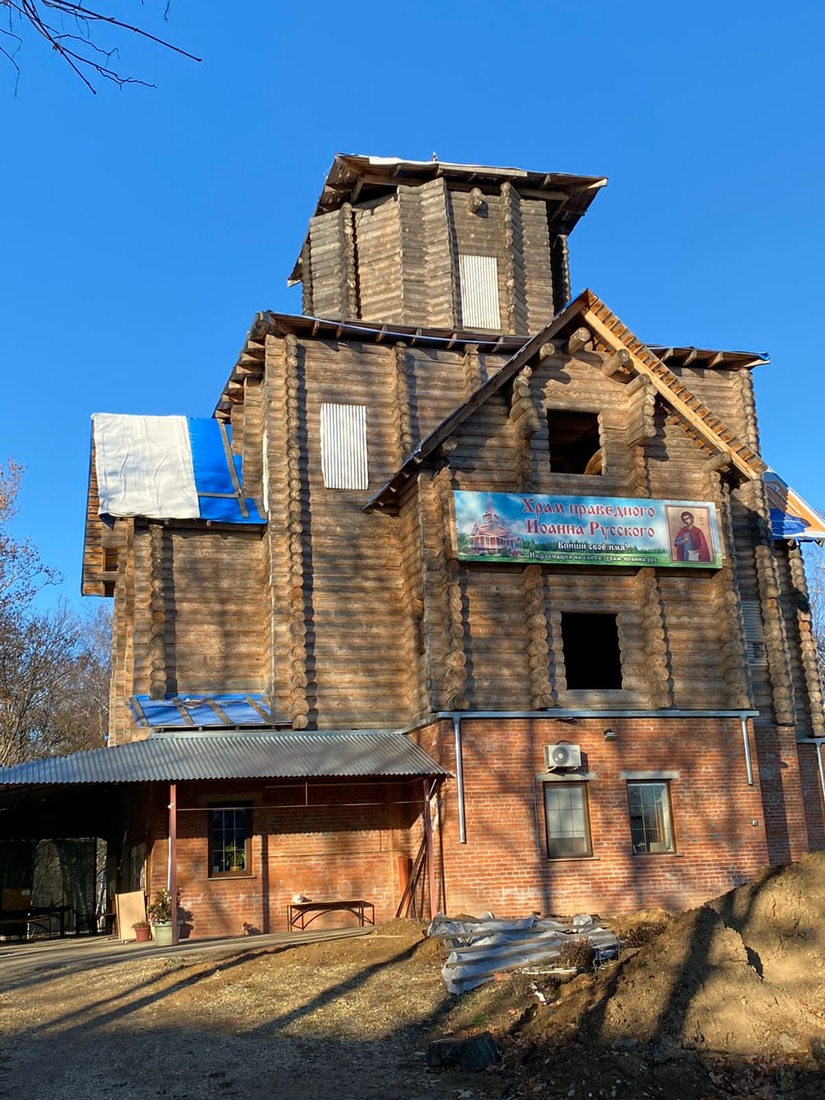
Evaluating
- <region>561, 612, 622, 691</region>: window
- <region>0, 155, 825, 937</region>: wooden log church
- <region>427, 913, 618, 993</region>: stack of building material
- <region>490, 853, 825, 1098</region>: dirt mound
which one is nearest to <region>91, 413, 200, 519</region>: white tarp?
<region>0, 155, 825, 937</region>: wooden log church

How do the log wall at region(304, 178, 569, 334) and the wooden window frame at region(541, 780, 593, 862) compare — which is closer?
the wooden window frame at region(541, 780, 593, 862)

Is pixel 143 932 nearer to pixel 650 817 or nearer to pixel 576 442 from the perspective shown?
pixel 650 817

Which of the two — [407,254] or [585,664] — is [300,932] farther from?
[407,254]

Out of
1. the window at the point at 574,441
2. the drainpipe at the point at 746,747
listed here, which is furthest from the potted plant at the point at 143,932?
the window at the point at 574,441

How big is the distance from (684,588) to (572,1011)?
11857 millimetres

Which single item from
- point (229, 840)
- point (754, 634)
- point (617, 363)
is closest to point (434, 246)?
point (617, 363)

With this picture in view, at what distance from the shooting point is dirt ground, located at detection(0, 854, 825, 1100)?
9750 millimetres

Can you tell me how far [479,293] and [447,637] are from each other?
9968 millimetres

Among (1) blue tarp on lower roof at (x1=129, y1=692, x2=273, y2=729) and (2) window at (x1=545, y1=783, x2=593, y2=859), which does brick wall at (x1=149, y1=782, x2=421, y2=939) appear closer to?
(1) blue tarp on lower roof at (x1=129, y1=692, x2=273, y2=729)

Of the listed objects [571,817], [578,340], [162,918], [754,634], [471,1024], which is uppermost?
[578,340]

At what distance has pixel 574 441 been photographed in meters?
24.8

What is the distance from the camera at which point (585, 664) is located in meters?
27.9

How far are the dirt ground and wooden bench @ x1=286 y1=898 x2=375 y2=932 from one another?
490 cm

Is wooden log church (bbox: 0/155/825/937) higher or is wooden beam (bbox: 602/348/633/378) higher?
wooden beam (bbox: 602/348/633/378)
